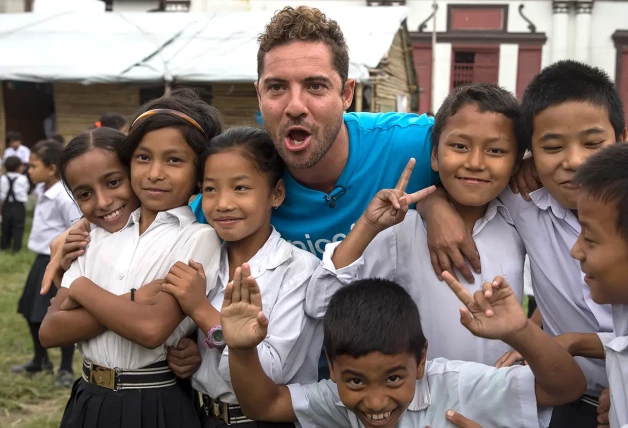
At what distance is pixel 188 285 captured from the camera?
2.15m

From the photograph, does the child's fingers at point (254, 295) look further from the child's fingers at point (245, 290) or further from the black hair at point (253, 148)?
the black hair at point (253, 148)

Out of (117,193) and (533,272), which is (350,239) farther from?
(117,193)

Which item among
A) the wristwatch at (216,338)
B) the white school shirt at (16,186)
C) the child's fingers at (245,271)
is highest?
the child's fingers at (245,271)

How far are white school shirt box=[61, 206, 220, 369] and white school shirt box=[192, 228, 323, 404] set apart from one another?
0.35 ft

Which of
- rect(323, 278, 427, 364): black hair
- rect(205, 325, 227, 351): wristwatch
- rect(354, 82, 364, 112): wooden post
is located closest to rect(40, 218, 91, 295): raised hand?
rect(205, 325, 227, 351): wristwatch

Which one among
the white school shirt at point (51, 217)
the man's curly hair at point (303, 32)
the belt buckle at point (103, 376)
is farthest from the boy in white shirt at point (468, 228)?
the white school shirt at point (51, 217)

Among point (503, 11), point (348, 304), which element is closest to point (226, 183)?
point (348, 304)

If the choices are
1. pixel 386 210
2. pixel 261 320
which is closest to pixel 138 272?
pixel 261 320

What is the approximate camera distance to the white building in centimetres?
1808

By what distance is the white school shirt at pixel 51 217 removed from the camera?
5469mm

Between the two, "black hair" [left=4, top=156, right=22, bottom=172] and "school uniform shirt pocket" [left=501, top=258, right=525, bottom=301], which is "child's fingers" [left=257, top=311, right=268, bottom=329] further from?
"black hair" [left=4, top=156, right=22, bottom=172]

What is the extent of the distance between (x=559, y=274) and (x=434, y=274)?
1.30 feet

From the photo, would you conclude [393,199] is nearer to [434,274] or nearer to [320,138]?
[434,274]

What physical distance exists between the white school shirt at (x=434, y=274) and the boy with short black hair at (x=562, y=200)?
0.06m
